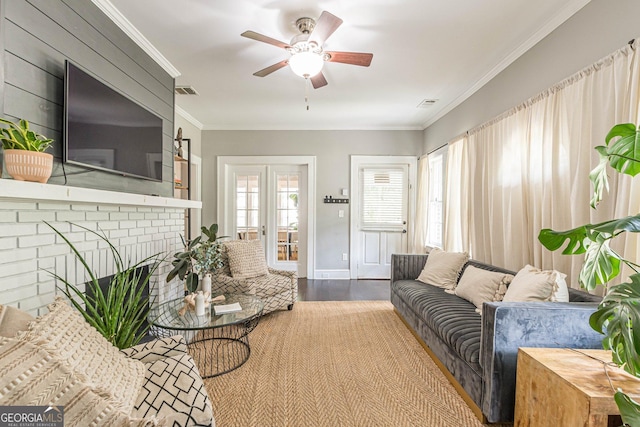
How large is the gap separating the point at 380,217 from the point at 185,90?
3389 mm

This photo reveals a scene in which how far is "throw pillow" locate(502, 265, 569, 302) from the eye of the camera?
179cm

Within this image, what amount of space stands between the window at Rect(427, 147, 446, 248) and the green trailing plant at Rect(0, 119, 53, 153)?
416cm

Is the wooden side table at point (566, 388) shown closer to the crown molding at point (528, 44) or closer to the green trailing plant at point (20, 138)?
the crown molding at point (528, 44)

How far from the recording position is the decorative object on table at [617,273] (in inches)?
38.2

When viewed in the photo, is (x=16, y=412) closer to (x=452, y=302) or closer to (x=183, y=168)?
(x=452, y=302)

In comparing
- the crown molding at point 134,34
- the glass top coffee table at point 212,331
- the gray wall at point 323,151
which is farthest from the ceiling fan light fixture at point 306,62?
the gray wall at point 323,151

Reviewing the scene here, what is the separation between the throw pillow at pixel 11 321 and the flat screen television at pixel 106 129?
3.01 feet

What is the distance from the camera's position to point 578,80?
1950mm

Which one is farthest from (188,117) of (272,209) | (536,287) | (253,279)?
(536,287)

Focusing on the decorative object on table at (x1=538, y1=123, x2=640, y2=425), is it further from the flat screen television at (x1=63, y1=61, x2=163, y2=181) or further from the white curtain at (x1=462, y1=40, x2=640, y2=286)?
the flat screen television at (x1=63, y1=61, x2=163, y2=181)

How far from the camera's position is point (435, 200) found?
4.54 metres

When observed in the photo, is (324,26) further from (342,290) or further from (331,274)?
(331,274)

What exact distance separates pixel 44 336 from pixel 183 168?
Answer: 4.12 meters

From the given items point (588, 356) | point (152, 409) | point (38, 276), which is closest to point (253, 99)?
point (38, 276)
